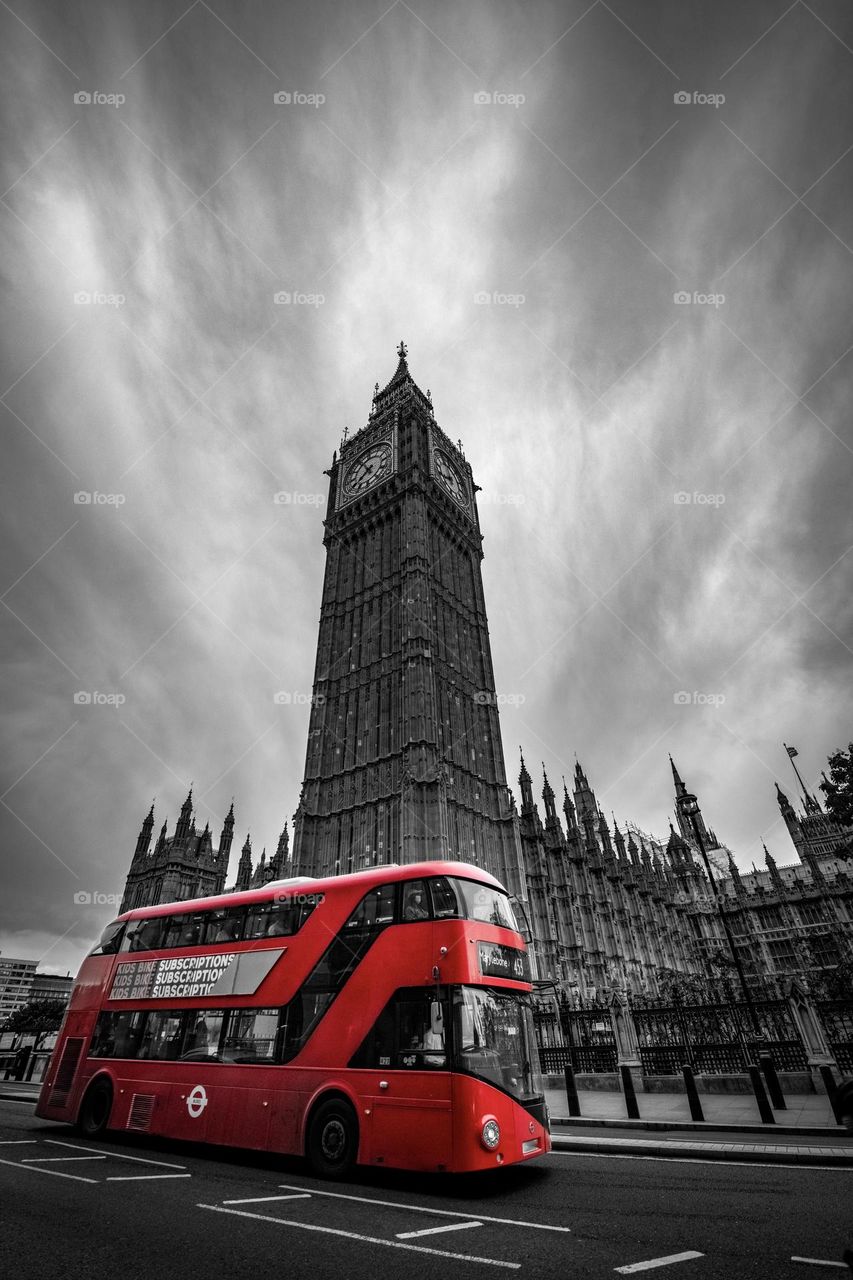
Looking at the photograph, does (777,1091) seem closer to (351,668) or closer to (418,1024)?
(418,1024)

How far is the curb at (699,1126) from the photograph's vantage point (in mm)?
9352

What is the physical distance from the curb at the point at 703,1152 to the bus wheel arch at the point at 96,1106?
7635 millimetres

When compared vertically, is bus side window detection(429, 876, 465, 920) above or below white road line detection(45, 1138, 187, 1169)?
above

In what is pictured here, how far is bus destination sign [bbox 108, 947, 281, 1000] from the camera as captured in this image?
28.7ft

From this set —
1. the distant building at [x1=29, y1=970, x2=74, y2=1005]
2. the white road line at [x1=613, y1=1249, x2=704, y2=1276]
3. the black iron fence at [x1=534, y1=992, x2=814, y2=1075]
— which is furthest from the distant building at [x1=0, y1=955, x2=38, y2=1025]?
the white road line at [x1=613, y1=1249, x2=704, y2=1276]

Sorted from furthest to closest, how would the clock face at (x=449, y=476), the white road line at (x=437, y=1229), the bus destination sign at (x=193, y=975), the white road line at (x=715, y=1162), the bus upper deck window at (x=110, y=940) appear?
the clock face at (x=449, y=476), the bus upper deck window at (x=110, y=940), the bus destination sign at (x=193, y=975), the white road line at (x=715, y=1162), the white road line at (x=437, y=1229)

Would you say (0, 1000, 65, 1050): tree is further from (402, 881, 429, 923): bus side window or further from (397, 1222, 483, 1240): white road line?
(397, 1222, 483, 1240): white road line

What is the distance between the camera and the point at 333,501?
6281cm

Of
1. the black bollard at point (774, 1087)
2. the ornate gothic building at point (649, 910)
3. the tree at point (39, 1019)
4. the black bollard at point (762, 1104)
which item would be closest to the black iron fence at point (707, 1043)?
the black bollard at point (774, 1087)

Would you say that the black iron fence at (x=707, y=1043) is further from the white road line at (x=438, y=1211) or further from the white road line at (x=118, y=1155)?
the white road line at (x=438, y=1211)

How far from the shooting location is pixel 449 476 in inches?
2468

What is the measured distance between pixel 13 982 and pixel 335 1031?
25120 cm

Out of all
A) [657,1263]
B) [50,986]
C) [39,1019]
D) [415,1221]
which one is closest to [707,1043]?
[415,1221]

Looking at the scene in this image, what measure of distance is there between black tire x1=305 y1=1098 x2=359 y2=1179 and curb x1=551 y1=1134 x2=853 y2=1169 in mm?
4414
